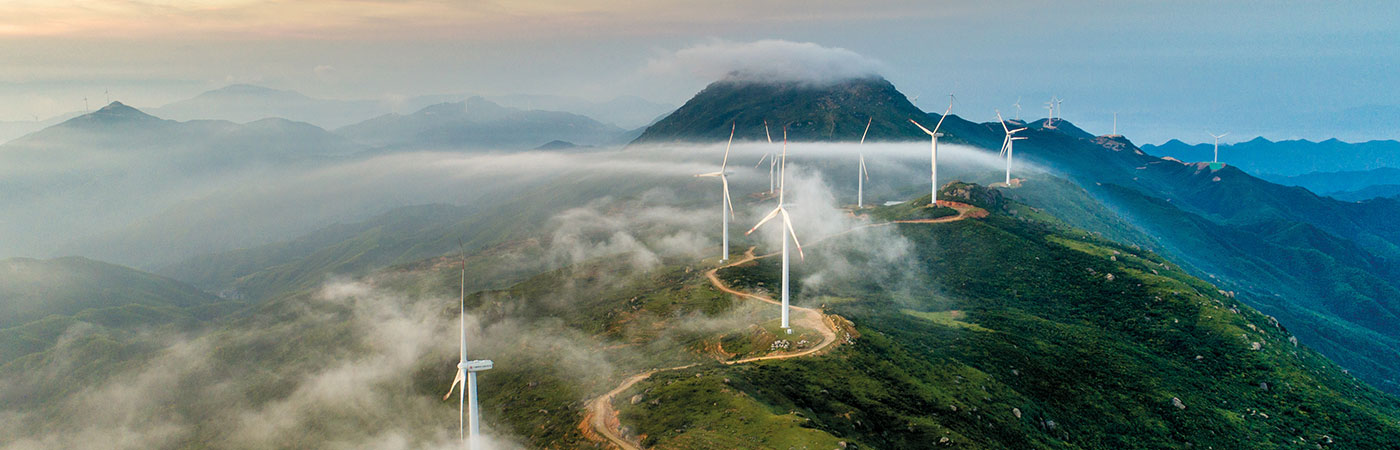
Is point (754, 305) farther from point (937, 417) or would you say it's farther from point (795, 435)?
point (795, 435)

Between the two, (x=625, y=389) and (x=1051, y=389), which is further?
(x=1051, y=389)

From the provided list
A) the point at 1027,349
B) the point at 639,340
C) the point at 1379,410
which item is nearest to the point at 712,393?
the point at 639,340

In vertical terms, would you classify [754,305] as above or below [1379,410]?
above

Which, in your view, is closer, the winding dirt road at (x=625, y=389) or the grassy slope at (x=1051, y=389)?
the winding dirt road at (x=625, y=389)

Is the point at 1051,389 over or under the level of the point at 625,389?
under

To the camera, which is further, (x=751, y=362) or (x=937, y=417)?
(x=751, y=362)

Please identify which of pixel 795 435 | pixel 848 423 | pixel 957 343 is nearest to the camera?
pixel 795 435

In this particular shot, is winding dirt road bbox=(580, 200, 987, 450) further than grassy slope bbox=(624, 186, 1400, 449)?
No

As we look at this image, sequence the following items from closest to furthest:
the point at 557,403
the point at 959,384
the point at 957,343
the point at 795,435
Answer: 1. the point at 795,435
2. the point at 959,384
3. the point at 557,403
4. the point at 957,343

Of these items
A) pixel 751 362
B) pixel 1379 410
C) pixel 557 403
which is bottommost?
pixel 1379 410

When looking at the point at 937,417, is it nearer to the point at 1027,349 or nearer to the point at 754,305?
the point at 1027,349
